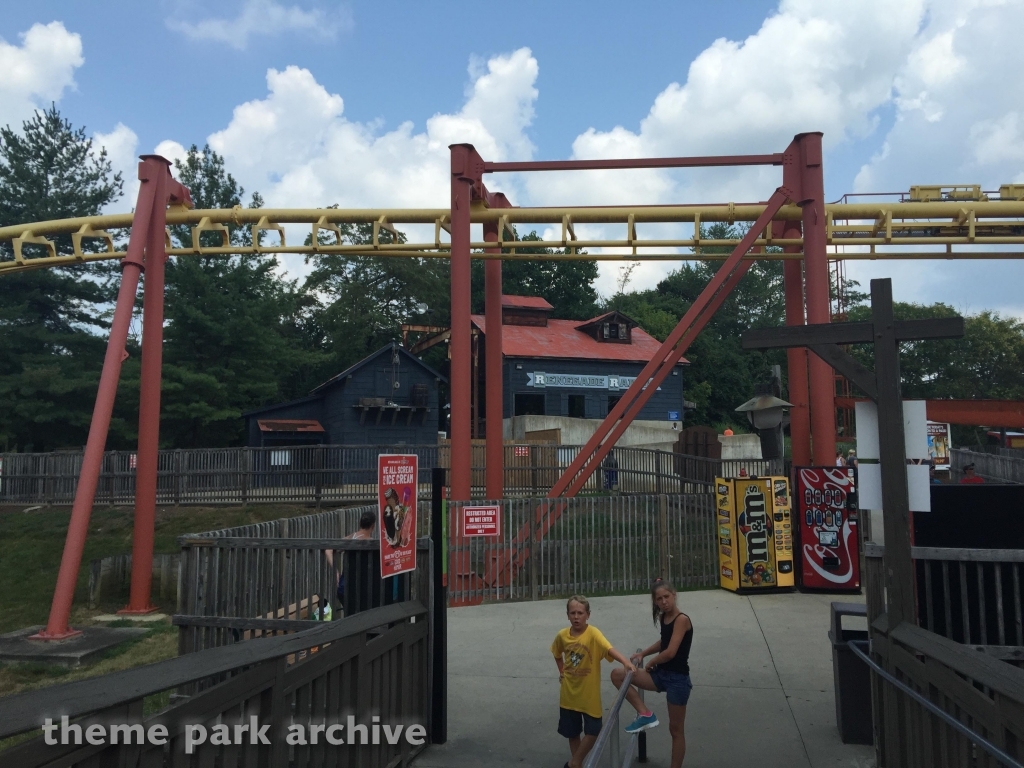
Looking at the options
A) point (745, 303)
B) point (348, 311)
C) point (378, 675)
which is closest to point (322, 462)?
point (378, 675)

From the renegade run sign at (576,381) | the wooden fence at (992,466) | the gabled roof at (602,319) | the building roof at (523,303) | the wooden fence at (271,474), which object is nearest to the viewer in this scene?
the wooden fence at (992,466)

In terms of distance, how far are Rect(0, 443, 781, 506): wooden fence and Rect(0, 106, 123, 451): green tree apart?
640 cm

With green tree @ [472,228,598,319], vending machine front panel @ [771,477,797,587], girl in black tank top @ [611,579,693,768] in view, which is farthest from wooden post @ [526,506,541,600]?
green tree @ [472,228,598,319]

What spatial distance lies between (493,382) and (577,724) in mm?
10702

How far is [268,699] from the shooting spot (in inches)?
160

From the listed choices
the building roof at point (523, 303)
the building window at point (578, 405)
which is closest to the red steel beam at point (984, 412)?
the building window at point (578, 405)

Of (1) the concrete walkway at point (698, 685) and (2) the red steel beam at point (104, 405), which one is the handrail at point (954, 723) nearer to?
(1) the concrete walkway at point (698, 685)

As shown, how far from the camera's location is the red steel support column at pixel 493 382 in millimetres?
15445

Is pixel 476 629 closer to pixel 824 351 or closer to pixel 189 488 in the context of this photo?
pixel 824 351

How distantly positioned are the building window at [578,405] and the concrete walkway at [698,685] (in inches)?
1047

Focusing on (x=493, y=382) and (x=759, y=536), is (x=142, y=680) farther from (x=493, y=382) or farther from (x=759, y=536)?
(x=493, y=382)

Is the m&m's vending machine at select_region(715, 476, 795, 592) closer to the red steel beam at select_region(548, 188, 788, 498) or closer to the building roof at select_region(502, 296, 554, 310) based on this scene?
the red steel beam at select_region(548, 188, 788, 498)

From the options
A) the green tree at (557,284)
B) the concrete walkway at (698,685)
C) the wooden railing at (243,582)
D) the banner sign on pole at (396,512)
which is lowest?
the concrete walkway at (698,685)

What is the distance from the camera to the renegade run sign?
37.2 metres
